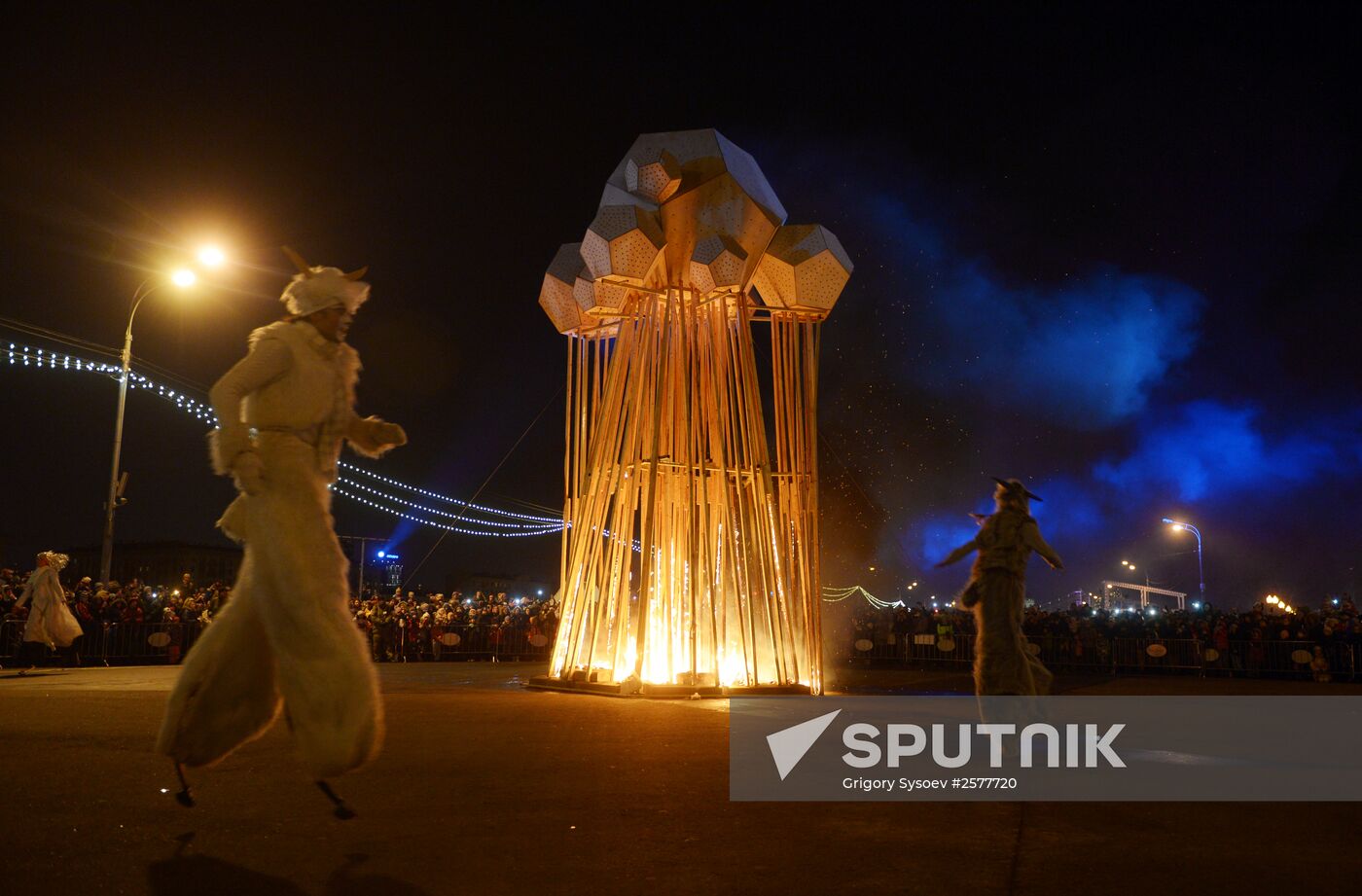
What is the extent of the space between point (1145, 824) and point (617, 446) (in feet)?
29.3

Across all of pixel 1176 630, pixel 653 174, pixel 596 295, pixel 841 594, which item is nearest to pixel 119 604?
pixel 596 295

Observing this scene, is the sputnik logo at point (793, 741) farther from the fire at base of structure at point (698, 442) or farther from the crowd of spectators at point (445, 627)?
the crowd of spectators at point (445, 627)

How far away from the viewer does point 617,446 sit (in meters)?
13.0

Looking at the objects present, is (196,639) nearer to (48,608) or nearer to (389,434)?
(48,608)

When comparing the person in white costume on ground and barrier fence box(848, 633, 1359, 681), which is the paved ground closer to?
the person in white costume on ground

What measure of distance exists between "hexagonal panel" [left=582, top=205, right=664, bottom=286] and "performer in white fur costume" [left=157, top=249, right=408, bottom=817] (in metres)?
7.90

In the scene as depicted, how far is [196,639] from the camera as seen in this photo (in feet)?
52.3

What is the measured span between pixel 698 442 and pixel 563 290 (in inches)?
112

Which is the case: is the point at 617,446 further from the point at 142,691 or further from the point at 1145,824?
the point at 1145,824

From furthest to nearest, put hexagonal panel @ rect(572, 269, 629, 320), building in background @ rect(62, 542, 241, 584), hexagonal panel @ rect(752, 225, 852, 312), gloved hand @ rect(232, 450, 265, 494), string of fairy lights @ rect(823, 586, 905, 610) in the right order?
building in background @ rect(62, 542, 241, 584) → string of fairy lights @ rect(823, 586, 905, 610) → hexagonal panel @ rect(572, 269, 629, 320) → hexagonal panel @ rect(752, 225, 852, 312) → gloved hand @ rect(232, 450, 265, 494)

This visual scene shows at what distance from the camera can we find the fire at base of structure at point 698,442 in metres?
12.2

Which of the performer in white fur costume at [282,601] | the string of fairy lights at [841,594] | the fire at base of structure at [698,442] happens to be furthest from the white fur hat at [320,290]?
the string of fairy lights at [841,594]

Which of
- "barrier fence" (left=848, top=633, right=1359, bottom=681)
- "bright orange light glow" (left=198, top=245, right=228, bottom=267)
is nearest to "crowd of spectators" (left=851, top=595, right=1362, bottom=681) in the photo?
"barrier fence" (left=848, top=633, right=1359, bottom=681)

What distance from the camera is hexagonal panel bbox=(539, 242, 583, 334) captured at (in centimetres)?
1364
